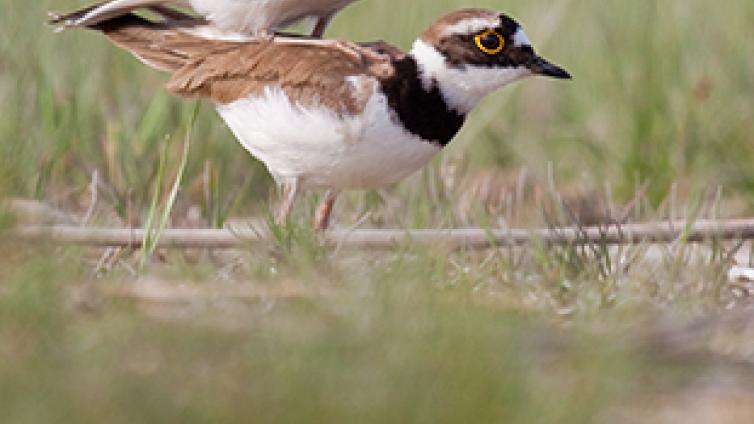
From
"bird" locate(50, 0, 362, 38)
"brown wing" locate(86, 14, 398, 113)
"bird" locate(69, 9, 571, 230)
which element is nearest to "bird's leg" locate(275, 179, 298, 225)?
"bird" locate(69, 9, 571, 230)

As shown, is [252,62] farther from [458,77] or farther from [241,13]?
[458,77]

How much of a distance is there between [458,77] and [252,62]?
692 millimetres

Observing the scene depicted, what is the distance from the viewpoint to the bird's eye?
4.62 meters

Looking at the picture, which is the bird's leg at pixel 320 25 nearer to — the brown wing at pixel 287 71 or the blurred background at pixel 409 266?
the brown wing at pixel 287 71

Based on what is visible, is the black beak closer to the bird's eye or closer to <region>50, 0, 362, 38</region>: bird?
the bird's eye

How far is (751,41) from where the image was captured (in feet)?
21.8

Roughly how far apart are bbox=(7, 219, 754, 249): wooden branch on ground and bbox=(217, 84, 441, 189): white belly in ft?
0.68

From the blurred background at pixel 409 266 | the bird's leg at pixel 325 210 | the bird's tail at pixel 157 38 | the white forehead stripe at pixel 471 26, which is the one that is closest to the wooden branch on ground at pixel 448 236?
the blurred background at pixel 409 266

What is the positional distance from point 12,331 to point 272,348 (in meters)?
0.59

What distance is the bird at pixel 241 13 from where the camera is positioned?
471 cm

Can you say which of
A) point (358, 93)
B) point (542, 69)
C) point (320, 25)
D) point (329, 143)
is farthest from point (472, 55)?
point (320, 25)

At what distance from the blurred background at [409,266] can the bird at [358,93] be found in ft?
0.88

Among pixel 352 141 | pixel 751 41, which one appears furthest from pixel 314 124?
pixel 751 41

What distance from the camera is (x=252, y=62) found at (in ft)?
15.6
